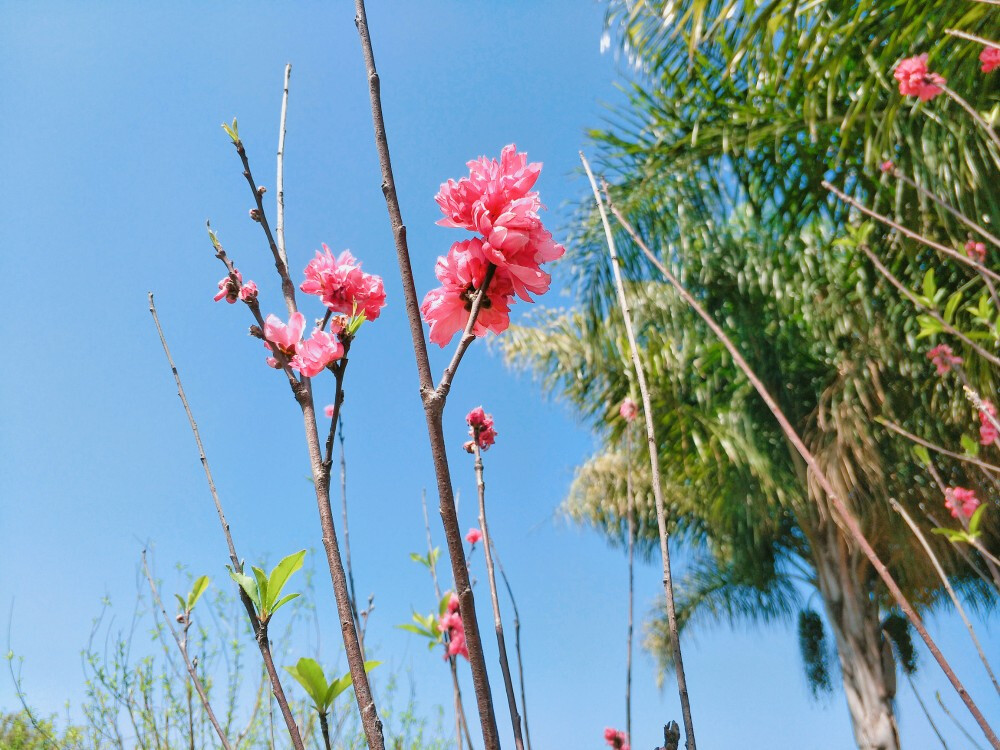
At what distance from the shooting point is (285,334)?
2.00 ft

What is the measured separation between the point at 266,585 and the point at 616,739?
877 millimetres

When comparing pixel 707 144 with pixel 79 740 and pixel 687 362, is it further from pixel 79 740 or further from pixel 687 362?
pixel 79 740

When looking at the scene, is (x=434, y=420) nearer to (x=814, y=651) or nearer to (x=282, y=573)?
(x=282, y=573)

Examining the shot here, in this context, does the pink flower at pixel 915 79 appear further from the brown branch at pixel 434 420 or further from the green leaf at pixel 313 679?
the green leaf at pixel 313 679

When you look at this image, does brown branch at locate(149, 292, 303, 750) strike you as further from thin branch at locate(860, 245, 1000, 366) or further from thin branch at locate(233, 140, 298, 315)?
thin branch at locate(860, 245, 1000, 366)

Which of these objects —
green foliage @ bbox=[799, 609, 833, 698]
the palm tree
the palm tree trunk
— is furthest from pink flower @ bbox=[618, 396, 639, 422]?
green foliage @ bbox=[799, 609, 833, 698]

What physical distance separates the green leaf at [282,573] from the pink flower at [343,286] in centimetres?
21

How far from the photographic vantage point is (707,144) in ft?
15.8

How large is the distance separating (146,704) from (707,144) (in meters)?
4.33

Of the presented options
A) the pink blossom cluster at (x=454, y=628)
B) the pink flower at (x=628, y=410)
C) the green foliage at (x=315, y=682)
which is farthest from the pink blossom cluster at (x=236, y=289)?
the pink flower at (x=628, y=410)

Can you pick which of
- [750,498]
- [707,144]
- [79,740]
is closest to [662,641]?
[750,498]

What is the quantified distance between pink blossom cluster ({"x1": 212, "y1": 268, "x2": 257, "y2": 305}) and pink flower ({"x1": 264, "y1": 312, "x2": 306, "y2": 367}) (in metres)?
0.05

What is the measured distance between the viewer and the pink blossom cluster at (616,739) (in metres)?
1.22

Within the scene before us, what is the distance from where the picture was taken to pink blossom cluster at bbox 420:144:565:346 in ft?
1.66
